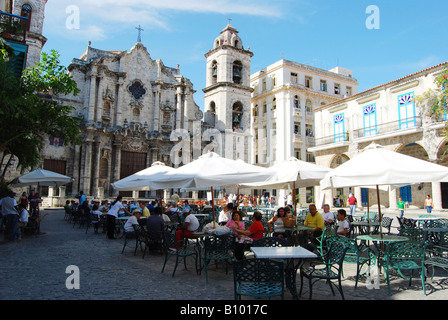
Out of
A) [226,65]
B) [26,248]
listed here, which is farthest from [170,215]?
[226,65]

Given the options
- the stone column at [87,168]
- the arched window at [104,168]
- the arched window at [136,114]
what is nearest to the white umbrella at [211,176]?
the stone column at [87,168]

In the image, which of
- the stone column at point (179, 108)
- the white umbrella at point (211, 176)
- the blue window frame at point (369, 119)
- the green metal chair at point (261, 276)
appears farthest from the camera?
the stone column at point (179, 108)

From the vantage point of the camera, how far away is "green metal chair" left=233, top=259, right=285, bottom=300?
371 cm

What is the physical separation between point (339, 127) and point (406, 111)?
214 inches

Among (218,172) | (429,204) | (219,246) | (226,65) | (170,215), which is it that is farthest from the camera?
(226,65)

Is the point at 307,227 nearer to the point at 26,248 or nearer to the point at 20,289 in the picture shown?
the point at 20,289

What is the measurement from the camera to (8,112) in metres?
8.09

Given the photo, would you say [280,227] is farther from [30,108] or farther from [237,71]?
[237,71]

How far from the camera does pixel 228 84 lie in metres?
31.1

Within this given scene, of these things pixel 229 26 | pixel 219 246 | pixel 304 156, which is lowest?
pixel 219 246

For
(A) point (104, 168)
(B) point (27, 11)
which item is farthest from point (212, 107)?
(B) point (27, 11)

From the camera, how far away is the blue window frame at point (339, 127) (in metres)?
24.5

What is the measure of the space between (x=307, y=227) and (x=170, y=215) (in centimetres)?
575

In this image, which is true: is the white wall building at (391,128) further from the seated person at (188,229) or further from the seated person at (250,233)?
the seated person at (188,229)
